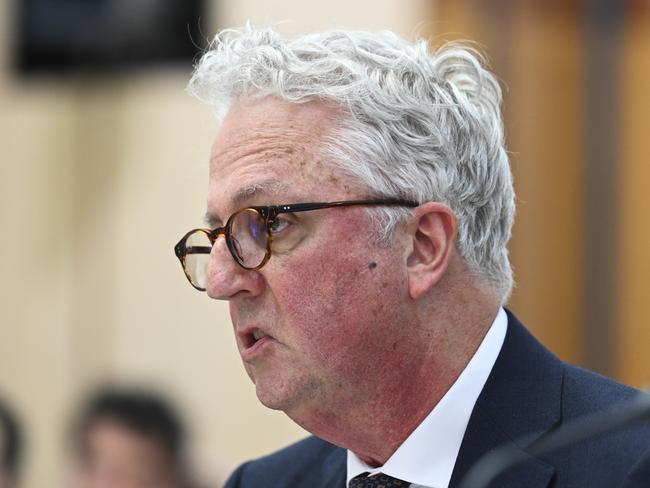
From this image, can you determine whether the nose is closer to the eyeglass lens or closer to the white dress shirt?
the eyeglass lens

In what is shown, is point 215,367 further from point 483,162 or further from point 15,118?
point 483,162

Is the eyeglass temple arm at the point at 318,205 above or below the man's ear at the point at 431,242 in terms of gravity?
above

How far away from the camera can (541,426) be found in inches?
105

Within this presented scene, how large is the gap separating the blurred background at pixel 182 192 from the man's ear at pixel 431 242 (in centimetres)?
317

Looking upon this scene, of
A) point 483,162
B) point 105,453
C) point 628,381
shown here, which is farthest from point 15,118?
point 483,162

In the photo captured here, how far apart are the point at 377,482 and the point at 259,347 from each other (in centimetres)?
39

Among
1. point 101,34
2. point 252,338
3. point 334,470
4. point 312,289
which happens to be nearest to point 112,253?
point 101,34

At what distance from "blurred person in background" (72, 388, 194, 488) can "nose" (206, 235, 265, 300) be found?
2739 mm

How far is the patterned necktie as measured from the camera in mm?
2722

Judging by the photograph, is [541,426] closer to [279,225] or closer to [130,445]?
[279,225]

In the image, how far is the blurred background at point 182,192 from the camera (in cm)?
636

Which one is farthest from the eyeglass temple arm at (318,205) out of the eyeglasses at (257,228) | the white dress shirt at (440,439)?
the white dress shirt at (440,439)

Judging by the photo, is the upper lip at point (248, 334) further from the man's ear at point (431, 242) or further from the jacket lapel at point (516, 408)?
the jacket lapel at point (516, 408)

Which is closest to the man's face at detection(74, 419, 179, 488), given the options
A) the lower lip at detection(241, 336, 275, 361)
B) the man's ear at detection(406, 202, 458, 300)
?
the lower lip at detection(241, 336, 275, 361)
